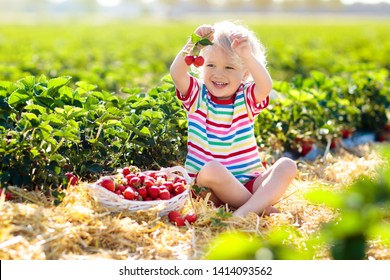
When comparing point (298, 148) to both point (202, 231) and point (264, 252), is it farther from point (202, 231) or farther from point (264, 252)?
point (264, 252)

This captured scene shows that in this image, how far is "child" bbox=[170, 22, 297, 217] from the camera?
12.3 feet

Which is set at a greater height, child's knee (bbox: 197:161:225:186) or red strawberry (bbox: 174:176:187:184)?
child's knee (bbox: 197:161:225:186)

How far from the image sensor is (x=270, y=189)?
3713mm

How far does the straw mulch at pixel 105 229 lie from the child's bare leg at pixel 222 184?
4.4 inches

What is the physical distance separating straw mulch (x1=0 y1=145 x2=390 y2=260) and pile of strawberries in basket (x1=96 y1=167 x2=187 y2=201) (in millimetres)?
118

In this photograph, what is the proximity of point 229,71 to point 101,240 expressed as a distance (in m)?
1.40

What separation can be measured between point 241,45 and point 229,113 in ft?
1.69

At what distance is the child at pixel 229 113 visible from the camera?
3.74m

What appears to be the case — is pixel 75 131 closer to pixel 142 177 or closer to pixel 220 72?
pixel 142 177

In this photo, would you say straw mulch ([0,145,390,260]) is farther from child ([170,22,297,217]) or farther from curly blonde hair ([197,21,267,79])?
curly blonde hair ([197,21,267,79])

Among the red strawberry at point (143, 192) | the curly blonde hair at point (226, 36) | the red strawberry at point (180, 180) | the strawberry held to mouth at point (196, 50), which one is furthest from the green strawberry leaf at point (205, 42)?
the red strawberry at point (143, 192)

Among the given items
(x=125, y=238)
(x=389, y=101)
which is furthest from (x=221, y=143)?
(x=389, y=101)

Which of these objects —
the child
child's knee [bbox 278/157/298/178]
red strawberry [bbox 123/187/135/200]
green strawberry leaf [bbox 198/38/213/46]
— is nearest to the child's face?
the child

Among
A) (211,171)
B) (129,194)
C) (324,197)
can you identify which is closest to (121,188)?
A: (129,194)
